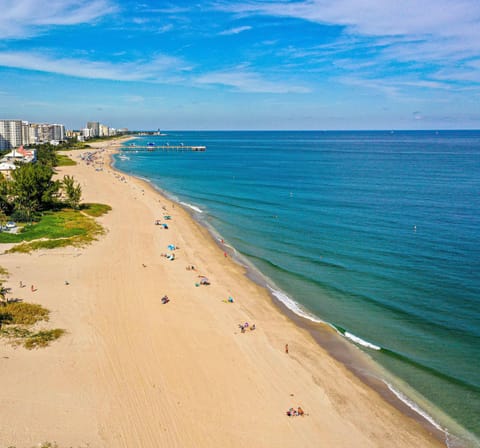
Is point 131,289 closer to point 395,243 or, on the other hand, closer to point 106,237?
point 106,237

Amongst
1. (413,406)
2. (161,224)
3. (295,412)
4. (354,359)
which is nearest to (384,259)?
(354,359)

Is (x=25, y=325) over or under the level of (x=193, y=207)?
under

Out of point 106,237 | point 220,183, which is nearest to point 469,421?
point 106,237

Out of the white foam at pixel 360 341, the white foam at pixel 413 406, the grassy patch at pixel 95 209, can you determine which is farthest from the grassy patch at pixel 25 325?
the grassy patch at pixel 95 209

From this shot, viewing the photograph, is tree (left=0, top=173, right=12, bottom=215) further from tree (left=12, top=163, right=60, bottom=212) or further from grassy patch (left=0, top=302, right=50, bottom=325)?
grassy patch (left=0, top=302, right=50, bottom=325)

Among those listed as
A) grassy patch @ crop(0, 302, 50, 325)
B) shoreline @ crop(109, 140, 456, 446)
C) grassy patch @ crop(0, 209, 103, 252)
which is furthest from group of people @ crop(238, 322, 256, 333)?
grassy patch @ crop(0, 209, 103, 252)

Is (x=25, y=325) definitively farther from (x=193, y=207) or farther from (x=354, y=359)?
(x=193, y=207)
